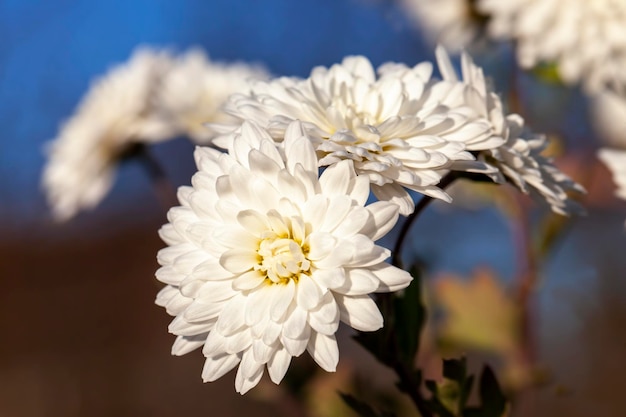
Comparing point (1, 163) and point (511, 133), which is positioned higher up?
point (1, 163)

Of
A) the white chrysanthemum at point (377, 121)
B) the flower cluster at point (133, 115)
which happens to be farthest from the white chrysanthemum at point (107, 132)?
the white chrysanthemum at point (377, 121)

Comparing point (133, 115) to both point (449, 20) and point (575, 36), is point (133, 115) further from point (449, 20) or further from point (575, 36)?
point (575, 36)

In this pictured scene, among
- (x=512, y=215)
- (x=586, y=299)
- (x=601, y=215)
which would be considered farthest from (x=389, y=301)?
(x=601, y=215)

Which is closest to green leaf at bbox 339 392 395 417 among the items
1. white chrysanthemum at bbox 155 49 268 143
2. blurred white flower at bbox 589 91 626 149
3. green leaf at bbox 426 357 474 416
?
green leaf at bbox 426 357 474 416

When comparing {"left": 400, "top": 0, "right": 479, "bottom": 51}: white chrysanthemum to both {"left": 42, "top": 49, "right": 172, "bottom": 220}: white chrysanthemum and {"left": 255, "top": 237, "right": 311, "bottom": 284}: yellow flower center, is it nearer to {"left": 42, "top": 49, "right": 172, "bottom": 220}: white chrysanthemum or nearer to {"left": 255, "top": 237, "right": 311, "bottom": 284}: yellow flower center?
{"left": 42, "top": 49, "right": 172, "bottom": 220}: white chrysanthemum

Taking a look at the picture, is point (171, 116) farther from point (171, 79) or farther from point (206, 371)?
point (206, 371)

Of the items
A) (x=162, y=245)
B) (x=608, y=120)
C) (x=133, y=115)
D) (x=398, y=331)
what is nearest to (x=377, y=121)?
(x=398, y=331)
